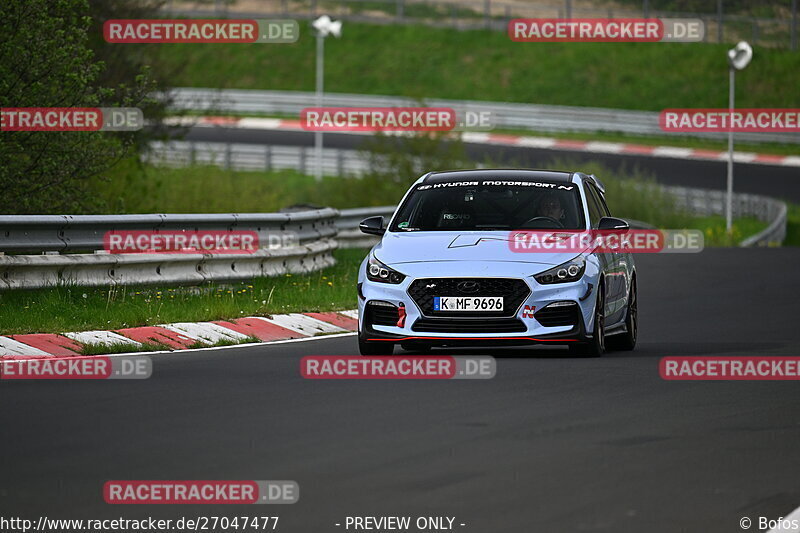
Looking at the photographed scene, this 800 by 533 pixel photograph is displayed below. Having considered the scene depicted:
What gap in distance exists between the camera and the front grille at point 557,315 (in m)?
13.4

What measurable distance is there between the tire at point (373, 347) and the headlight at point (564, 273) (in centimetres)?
142

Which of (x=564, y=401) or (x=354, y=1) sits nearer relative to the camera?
(x=564, y=401)

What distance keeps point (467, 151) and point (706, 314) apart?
36.3 metres

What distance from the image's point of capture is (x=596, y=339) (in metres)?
13.8

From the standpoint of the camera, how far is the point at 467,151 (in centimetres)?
5503

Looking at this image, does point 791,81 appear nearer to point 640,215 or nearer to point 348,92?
point 348,92

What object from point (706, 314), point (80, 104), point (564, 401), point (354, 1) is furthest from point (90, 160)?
point (354, 1)

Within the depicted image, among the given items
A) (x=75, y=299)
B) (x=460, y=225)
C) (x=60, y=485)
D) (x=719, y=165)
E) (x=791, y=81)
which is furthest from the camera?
(x=791, y=81)

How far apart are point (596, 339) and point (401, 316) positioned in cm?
166

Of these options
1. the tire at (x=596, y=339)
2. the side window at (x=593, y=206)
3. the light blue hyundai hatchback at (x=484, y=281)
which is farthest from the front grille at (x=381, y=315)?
the side window at (x=593, y=206)

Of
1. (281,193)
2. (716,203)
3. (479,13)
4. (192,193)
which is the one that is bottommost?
(716,203)

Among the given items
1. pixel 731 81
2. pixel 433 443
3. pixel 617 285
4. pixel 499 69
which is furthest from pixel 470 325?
pixel 499 69

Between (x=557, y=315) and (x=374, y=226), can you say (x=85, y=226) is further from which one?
(x=557, y=315)

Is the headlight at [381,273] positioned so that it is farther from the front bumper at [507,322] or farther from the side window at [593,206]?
the side window at [593,206]
